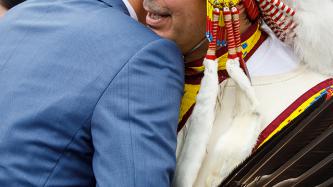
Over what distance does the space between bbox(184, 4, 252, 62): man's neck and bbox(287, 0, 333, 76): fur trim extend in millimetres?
170

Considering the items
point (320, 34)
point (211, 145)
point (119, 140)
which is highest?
point (320, 34)

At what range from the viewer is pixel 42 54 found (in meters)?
1.67

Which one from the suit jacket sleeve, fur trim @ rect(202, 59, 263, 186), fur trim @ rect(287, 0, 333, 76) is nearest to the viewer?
the suit jacket sleeve

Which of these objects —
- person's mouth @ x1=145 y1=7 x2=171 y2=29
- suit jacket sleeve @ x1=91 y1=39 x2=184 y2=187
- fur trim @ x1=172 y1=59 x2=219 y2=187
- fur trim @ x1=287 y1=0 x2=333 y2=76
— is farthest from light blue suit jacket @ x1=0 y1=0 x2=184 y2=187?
fur trim @ x1=287 y1=0 x2=333 y2=76

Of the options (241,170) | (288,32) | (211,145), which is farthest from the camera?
(288,32)

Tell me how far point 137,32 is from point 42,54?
0.30 meters

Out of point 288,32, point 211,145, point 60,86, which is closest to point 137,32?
point 60,86

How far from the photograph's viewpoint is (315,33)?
6.07 feet

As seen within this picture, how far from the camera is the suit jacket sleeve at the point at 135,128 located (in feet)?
4.99

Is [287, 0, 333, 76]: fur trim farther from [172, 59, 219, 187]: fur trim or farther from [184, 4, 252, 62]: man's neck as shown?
[172, 59, 219, 187]: fur trim

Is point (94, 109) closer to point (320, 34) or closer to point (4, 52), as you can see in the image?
point (4, 52)

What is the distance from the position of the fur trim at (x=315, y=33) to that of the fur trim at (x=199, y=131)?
1.12 feet

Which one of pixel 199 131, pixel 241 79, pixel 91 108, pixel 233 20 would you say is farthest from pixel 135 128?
pixel 233 20

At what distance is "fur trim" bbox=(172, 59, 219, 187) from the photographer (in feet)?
5.62
